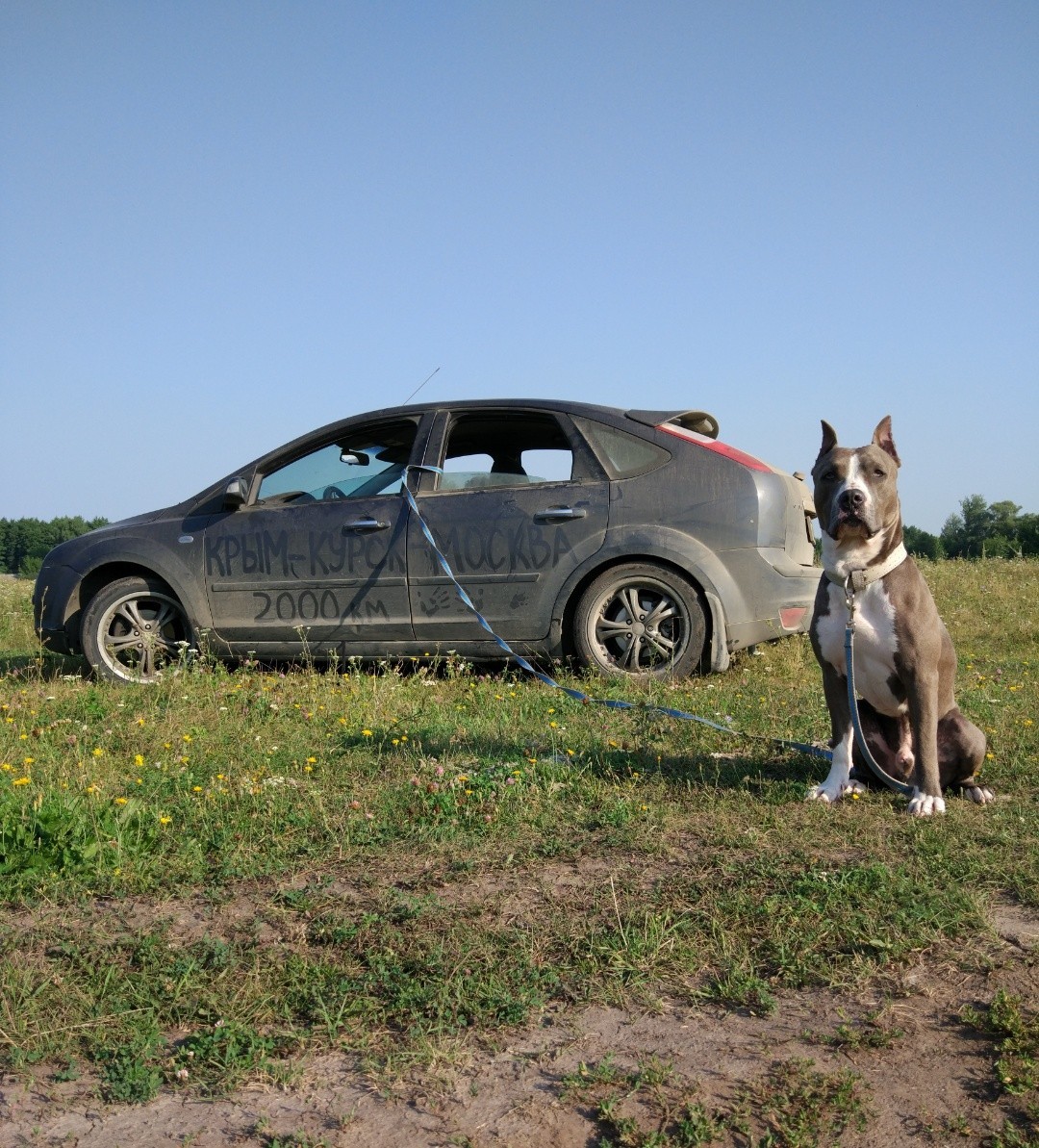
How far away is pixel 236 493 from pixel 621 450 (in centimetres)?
271

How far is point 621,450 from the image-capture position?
7.01 metres

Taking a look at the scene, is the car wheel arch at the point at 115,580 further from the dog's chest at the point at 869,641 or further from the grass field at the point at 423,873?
the dog's chest at the point at 869,641

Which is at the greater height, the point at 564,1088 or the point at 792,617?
the point at 792,617

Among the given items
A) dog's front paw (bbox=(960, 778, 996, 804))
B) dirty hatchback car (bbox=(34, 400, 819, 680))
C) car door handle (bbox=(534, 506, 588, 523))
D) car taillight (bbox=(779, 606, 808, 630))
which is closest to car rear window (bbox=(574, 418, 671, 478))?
dirty hatchback car (bbox=(34, 400, 819, 680))

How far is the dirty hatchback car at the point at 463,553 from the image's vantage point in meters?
6.70

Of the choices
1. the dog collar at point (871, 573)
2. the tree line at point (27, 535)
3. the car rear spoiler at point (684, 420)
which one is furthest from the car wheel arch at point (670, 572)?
the tree line at point (27, 535)

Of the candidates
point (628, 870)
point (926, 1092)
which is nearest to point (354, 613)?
point (628, 870)

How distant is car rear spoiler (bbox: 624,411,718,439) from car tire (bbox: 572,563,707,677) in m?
1.00

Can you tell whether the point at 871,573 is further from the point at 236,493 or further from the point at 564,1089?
the point at 236,493

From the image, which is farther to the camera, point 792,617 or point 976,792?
point 792,617

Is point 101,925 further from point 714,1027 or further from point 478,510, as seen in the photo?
point 478,510

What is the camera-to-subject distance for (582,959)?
285cm

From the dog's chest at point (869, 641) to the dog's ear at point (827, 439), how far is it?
53cm

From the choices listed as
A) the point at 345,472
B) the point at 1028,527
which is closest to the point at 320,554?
the point at 345,472
